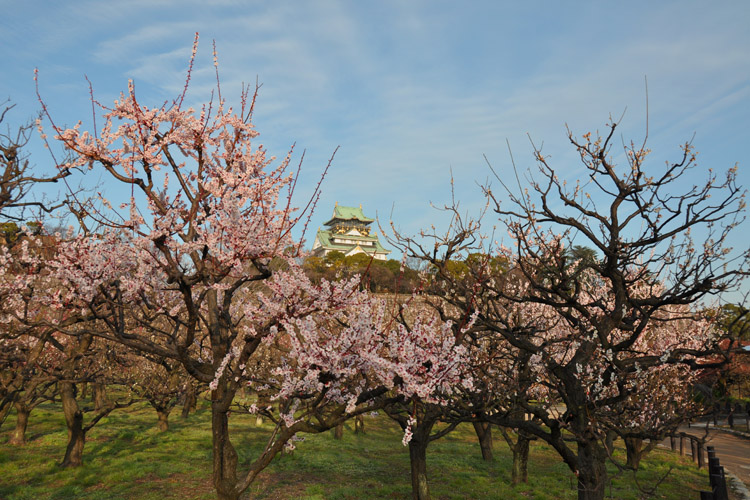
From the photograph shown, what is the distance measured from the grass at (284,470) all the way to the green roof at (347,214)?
76843mm

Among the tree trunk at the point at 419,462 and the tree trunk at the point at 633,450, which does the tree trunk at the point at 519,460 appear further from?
the tree trunk at the point at 419,462

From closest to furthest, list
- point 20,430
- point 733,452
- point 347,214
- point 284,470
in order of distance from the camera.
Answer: point 284,470 < point 20,430 < point 733,452 < point 347,214

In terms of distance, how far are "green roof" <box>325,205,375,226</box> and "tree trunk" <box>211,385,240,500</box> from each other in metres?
92.1

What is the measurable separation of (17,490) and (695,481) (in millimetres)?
20166

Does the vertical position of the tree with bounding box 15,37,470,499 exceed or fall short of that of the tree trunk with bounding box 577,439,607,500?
it exceeds it

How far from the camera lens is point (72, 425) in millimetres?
14211

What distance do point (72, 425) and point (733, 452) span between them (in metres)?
25.6

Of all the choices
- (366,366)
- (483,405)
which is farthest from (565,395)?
(366,366)

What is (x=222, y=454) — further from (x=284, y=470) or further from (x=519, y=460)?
(x=519, y=460)

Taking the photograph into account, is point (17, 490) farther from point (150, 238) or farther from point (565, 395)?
point (565, 395)

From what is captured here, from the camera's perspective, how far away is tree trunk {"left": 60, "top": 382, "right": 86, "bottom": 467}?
45.3 feet

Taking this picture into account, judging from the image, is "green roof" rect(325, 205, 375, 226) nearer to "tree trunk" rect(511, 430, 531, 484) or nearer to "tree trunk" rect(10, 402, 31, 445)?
"tree trunk" rect(10, 402, 31, 445)

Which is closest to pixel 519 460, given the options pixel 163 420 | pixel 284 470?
pixel 284 470

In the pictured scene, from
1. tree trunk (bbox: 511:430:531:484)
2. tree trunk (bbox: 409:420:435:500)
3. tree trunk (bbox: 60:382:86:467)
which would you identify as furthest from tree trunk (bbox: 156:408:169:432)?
tree trunk (bbox: 511:430:531:484)
